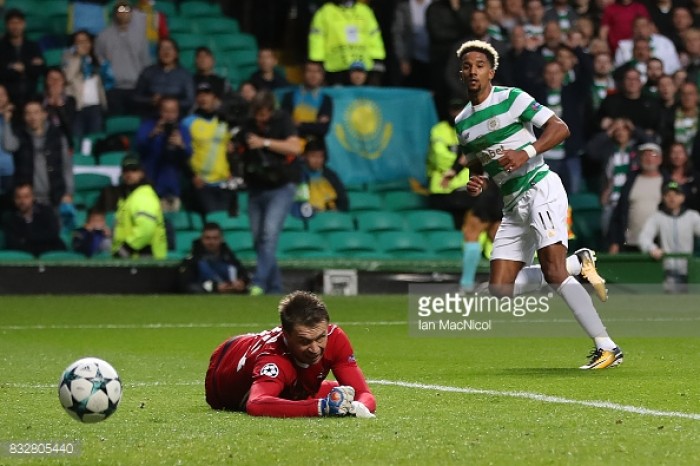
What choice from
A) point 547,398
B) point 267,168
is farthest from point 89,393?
point 267,168

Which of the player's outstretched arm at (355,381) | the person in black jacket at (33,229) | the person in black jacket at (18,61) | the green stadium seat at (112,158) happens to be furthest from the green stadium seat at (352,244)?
the player's outstretched arm at (355,381)

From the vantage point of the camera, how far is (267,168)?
17.5 metres

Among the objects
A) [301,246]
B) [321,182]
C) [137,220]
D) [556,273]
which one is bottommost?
[301,246]

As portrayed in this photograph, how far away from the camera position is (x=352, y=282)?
18688mm

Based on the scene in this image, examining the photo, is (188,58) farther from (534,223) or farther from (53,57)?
(534,223)

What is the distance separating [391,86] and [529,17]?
82.9 inches

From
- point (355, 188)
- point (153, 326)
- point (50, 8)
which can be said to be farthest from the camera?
point (50, 8)

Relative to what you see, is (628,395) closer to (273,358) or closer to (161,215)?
(273,358)

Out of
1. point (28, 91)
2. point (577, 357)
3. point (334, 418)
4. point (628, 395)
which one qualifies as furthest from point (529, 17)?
point (334, 418)

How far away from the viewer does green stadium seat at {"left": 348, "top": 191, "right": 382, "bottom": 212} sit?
20.5 meters

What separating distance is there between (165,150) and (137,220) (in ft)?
4.14

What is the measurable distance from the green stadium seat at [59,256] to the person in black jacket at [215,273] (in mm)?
1248

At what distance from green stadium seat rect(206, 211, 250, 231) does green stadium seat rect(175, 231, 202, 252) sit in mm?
271

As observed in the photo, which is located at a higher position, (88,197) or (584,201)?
(88,197)
